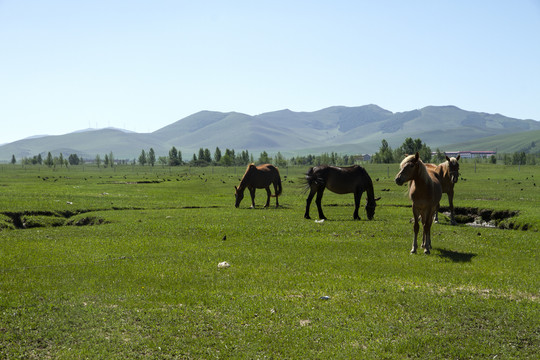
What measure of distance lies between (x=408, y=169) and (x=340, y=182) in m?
10.0

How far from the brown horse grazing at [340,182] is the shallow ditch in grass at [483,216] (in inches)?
273

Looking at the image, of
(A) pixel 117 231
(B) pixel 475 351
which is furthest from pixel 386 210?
(B) pixel 475 351

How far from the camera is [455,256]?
16.1m

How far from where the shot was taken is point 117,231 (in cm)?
2166

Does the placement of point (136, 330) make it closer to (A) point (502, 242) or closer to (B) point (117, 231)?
(B) point (117, 231)

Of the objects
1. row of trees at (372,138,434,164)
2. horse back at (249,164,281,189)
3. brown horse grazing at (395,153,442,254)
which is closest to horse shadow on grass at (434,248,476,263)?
brown horse grazing at (395,153,442,254)

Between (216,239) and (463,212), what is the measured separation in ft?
63.5

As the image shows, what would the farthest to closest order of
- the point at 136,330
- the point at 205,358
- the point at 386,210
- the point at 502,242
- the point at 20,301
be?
the point at 386,210
the point at 502,242
the point at 20,301
the point at 136,330
the point at 205,358

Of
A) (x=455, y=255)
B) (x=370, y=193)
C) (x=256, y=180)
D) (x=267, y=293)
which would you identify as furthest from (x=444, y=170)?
(x=267, y=293)

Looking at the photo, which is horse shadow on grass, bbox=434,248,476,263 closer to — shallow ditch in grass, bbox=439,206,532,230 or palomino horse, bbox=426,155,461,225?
palomino horse, bbox=426,155,461,225

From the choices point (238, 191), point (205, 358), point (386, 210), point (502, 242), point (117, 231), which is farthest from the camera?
point (238, 191)

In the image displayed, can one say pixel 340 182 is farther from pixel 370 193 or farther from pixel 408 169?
pixel 408 169

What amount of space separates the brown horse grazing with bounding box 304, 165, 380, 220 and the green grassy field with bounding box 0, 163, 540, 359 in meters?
4.05

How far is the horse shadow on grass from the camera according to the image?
15.5 metres
